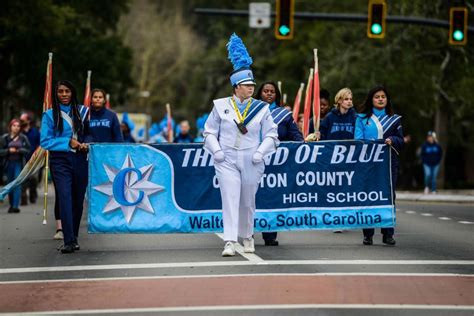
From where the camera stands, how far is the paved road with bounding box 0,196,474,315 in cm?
1008

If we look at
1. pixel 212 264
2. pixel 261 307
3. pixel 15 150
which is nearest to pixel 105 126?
pixel 212 264

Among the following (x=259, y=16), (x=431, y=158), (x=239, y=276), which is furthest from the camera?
(x=431, y=158)

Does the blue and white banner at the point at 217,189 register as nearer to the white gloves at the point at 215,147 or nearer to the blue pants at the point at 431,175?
the white gloves at the point at 215,147

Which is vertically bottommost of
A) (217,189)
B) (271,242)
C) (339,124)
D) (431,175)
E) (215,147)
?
(271,242)

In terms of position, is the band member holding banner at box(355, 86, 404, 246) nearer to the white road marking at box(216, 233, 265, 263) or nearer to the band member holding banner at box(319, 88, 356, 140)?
the band member holding banner at box(319, 88, 356, 140)

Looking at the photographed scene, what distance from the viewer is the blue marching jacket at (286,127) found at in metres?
15.5

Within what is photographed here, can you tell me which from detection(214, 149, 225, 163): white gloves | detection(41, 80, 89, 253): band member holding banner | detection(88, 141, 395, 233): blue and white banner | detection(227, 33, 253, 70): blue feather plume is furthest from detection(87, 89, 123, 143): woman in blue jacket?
detection(214, 149, 225, 163): white gloves

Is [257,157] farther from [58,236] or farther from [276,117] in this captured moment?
[58,236]

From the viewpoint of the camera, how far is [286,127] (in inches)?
617

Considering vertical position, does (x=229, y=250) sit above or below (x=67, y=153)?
below

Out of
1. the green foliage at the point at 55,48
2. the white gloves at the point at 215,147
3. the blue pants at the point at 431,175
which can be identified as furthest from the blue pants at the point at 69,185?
the green foliage at the point at 55,48

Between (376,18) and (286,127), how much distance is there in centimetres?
1447

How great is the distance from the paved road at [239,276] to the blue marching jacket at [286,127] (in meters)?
1.25

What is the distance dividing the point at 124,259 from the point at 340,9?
46923mm
